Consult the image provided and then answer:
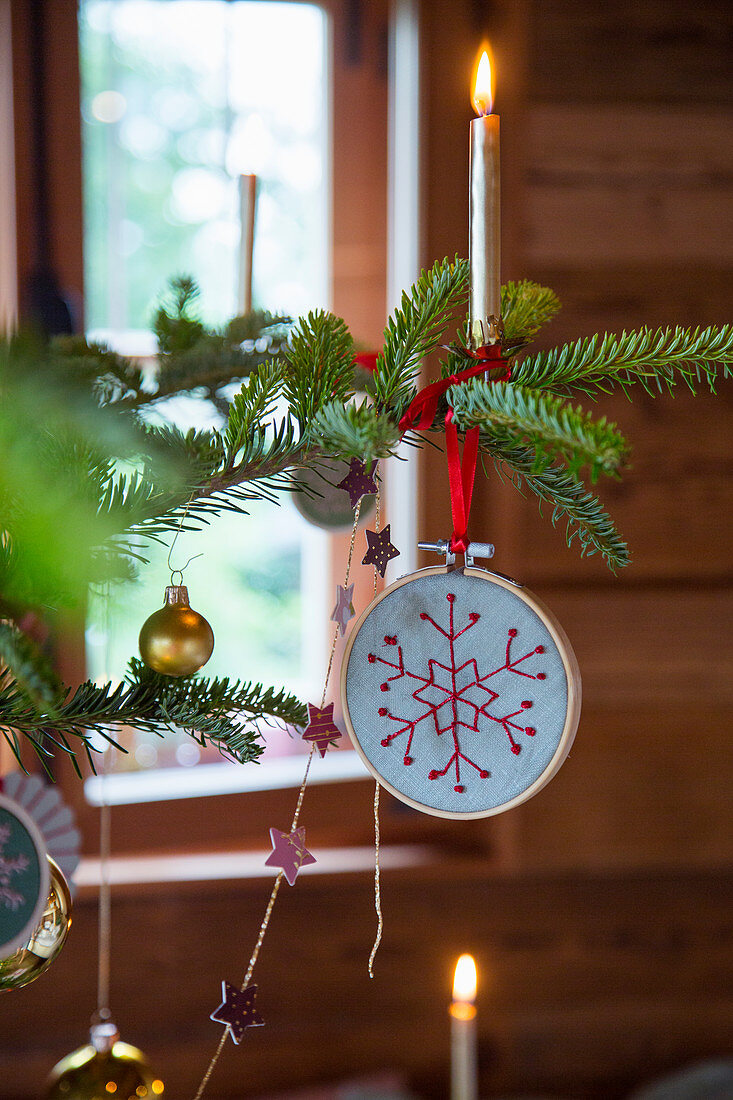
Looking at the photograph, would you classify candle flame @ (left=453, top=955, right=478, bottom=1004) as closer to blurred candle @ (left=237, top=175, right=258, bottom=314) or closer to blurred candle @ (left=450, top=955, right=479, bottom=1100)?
blurred candle @ (left=450, top=955, right=479, bottom=1100)

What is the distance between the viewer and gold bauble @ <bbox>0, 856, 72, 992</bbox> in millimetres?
493

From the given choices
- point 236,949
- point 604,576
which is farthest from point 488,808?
point 236,949

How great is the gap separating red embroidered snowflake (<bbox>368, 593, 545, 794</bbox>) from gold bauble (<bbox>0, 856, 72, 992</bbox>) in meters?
0.21

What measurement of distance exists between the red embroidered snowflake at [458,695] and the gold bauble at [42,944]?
0.21 metres

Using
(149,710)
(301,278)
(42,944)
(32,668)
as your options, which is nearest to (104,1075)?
(42,944)

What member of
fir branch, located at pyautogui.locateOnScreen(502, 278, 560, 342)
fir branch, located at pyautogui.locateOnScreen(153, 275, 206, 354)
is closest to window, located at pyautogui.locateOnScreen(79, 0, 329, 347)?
fir branch, located at pyautogui.locateOnScreen(153, 275, 206, 354)

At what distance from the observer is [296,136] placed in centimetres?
136

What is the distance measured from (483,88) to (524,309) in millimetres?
111

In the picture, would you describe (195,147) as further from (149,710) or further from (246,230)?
(149,710)

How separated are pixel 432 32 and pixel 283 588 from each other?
80 cm

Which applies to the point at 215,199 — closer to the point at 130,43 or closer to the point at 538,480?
the point at 130,43

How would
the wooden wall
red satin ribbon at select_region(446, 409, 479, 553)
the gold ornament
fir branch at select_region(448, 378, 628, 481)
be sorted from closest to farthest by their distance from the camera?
fir branch at select_region(448, 378, 628, 481)
red satin ribbon at select_region(446, 409, 479, 553)
the gold ornament
the wooden wall

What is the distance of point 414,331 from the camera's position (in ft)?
1.49

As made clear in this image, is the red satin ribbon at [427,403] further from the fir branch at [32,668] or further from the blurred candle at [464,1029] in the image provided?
the blurred candle at [464,1029]
